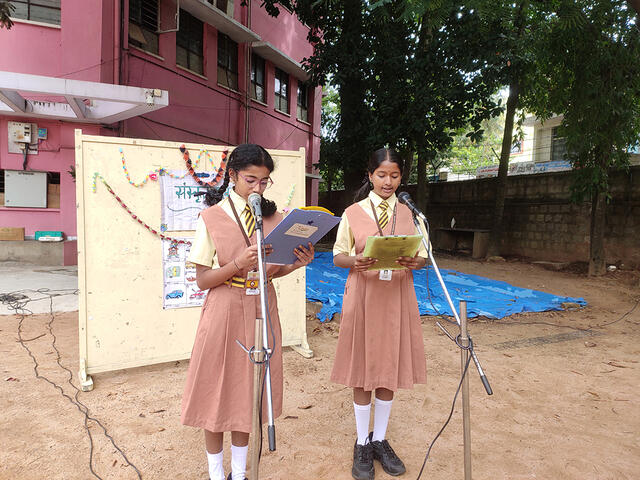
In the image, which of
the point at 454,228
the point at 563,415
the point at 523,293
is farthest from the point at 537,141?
the point at 563,415

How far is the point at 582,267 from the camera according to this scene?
28.9 ft

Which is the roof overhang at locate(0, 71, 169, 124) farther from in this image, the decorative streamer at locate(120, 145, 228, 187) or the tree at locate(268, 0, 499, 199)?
the decorative streamer at locate(120, 145, 228, 187)

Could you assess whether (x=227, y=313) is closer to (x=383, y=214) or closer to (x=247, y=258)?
(x=247, y=258)

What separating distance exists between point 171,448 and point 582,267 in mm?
9159

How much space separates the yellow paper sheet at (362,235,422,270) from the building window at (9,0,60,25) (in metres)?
9.35

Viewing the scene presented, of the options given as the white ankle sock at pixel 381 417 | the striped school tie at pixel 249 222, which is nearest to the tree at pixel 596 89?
the white ankle sock at pixel 381 417

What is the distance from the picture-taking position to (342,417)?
2.84 meters

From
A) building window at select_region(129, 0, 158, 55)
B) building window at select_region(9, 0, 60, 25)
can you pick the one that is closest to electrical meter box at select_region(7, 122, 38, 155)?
building window at select_region(9, 0, 60, 25)

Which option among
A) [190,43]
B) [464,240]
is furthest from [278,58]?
[464,240]

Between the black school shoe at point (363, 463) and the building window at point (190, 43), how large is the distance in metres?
10.0

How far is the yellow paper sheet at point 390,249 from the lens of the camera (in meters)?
1.80

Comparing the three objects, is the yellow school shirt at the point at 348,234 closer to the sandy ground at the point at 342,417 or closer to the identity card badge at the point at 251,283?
the identity card badge at the point at 251,283

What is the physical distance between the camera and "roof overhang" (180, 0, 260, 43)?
31.6 ft

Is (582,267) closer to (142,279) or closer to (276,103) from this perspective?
(142,279)
